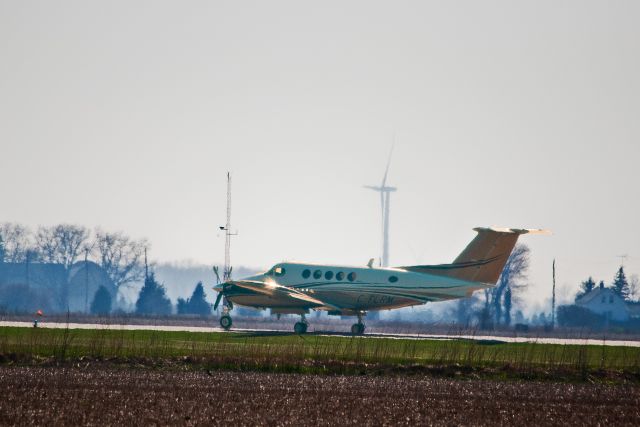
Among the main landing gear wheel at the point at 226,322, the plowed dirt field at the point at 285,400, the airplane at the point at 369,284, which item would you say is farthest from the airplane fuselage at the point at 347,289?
the plowed dirt field at the point at 285,400

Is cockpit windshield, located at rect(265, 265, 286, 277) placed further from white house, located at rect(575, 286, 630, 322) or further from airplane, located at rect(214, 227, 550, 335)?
white house, located at rect(575, 286, 630, 322)

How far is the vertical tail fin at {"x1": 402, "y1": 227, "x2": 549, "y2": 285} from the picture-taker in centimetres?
6512

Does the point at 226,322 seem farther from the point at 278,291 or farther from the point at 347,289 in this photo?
the point at 347,289

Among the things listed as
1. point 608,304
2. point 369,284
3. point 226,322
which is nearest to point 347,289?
point 369,284

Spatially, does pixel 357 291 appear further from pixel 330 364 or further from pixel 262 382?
pixel 262 382

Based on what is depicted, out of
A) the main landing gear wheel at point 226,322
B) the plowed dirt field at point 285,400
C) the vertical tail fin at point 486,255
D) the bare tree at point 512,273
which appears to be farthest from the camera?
the bare tree at point 512,273

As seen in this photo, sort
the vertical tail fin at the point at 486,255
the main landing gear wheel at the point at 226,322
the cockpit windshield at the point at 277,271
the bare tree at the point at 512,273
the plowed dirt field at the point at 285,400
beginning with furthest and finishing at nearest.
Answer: the bare tree at the point at 512,273, the main landing gear wheel at the point at 226,322, the cockpit windshield at the point at 277,271, the vertical tail fin at the point at 486,255, the plowed dirt field at the point at 285,400

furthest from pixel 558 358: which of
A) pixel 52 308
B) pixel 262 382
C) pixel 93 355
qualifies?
pixel 52 308

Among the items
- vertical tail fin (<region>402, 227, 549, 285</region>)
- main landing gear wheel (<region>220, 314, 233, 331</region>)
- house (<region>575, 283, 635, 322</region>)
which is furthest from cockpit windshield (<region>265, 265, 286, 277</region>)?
house (<region>575, 283, 635, 322</region>)

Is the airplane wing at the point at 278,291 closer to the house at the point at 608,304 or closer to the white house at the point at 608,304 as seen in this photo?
the house at the point at 608,304

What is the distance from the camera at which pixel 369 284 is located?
A: 219 ft

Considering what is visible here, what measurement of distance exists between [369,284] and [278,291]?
5.34 meters

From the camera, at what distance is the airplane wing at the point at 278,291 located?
66875mm

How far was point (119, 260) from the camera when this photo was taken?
16850cm
